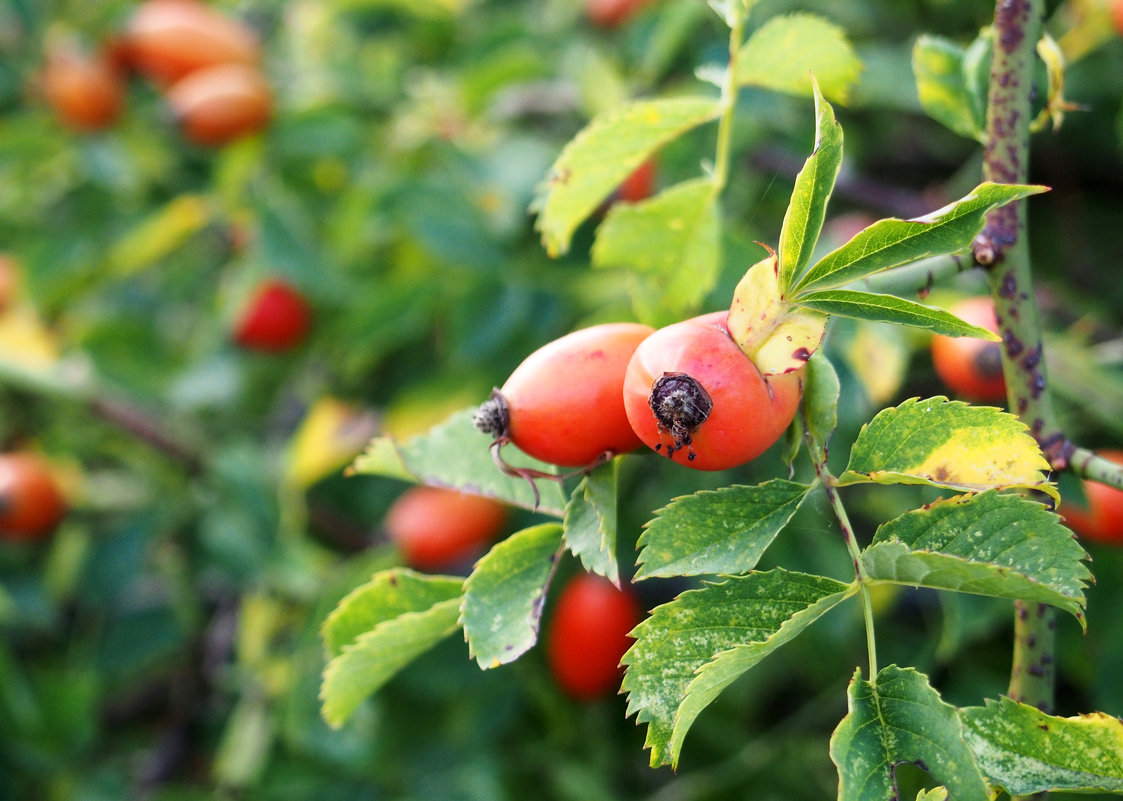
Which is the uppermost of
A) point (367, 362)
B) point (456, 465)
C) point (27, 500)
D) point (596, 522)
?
point (596, 522)

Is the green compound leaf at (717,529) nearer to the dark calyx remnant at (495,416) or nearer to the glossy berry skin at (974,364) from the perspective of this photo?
the dark calyx remnant at (495,416)

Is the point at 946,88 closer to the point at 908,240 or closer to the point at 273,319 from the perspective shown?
the point at 908,240

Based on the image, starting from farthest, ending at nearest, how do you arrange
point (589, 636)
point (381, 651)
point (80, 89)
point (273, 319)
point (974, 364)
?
point (273, 319)
point (80, 89)
point (589, 636)
point (974, 364)
point (381, 651)

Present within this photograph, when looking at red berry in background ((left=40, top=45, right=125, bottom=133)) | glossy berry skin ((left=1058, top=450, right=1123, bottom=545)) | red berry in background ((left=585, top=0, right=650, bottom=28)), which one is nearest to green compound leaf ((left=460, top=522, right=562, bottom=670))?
glossy berry skin ((left=1058, top=450, right=1123, bottom=545))

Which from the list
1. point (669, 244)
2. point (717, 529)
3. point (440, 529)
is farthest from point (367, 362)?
point (717, 529)

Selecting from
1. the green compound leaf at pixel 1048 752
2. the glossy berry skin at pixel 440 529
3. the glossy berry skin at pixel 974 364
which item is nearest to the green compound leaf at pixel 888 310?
the green compound leaf at pixel 1048 752

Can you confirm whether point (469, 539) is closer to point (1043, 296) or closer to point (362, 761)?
point (362, 761)

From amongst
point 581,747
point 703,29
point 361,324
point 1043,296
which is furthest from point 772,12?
point 581,747
